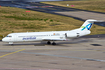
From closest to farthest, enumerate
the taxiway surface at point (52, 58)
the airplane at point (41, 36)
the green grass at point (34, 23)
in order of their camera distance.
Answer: the taxiway surface at point (52, 58)
the airplane at point (41, 36)
the green grass at point (34, 23)

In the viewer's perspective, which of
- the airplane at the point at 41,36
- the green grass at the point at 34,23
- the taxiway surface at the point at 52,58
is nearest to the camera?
the taxiway surface at the point at 52,58

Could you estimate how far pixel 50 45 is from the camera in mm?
48594

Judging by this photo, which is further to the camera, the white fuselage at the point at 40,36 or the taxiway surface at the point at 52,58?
the white fuselage at the point at 40,36

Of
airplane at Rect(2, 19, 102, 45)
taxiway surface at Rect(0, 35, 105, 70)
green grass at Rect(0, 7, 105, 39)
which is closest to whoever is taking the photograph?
taxiway surface at Rect(0, 35, 105, 70)

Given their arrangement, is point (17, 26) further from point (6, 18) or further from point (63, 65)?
point (63, 65)

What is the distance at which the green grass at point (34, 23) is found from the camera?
71.5 m

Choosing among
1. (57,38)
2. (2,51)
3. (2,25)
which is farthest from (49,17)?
(2,51)

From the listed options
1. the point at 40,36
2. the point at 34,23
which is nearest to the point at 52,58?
the point at 40,36

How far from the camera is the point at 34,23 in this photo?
80.8 metres

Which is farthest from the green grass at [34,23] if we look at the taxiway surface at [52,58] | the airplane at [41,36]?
the taxiway surface at [52,58]

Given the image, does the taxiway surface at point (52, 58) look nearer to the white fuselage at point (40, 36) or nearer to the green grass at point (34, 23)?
the white fuselage at point (40, 36)

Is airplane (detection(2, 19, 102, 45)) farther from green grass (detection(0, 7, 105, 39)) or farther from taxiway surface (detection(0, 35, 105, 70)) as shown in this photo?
green grass (detection(0, 7, 105, 39))

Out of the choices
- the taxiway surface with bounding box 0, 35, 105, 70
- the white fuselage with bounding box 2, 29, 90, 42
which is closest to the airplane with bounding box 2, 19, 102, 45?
the white fuselage with bounding box 2, 29, 90, 42

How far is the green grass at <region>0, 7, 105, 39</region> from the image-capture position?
71.5 metres
